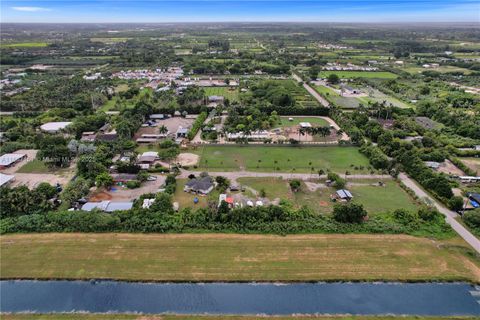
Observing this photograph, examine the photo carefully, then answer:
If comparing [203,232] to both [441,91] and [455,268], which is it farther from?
[441,91]

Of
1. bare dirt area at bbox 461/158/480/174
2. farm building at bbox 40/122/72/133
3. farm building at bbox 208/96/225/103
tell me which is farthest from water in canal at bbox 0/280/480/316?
farm building at bbox 208/96/225/103

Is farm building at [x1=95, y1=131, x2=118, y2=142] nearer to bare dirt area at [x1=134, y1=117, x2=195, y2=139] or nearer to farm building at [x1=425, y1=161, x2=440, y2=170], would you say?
bare dirt area at [x1=134, y1=117, x2=195, y2=139]

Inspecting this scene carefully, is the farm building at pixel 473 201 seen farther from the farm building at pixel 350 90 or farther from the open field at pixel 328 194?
the farm building at pixel 350 90

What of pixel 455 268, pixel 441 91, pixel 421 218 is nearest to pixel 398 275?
pixel 455 268

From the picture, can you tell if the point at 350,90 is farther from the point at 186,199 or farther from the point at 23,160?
the point at 23,160

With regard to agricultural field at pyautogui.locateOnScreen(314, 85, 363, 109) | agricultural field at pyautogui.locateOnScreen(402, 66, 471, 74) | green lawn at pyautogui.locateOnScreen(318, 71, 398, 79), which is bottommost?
agricultural field at pyautogui.locateOnScreen(314, 85, 363, 109)
